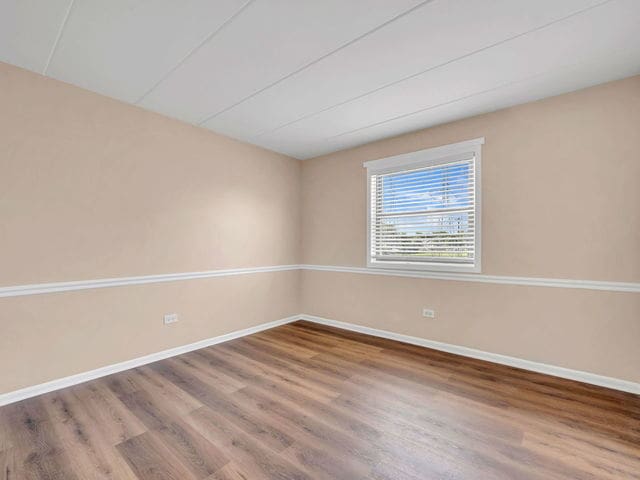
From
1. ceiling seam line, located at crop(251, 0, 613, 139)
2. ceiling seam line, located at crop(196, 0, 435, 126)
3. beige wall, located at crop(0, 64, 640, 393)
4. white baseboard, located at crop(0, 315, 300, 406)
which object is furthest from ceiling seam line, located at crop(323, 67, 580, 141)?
white baseboard, located at crop(0, 315, 300, 406)

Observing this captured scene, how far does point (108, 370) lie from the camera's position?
279 cm

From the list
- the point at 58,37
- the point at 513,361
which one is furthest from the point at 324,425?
the point at 58,37

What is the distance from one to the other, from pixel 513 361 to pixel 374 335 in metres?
1.58

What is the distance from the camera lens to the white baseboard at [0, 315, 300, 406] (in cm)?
232

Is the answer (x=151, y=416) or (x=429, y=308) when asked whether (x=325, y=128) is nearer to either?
(x=429, y=308)

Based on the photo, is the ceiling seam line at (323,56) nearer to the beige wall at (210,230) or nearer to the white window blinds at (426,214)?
the beige wall at (210,230)

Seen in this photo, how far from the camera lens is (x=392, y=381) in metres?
2.68

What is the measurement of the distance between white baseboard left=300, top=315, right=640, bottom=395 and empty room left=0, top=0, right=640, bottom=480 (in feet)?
0.06

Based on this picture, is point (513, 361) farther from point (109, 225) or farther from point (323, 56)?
point (109, 225)

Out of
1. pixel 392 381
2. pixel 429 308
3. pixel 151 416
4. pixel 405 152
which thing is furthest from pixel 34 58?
pixel 429 308

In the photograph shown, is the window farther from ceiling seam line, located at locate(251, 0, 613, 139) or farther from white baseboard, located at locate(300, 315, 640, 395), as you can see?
ceiling seam line, located at locate(251, 0, 613, 139)

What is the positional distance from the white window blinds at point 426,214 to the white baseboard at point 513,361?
90cm

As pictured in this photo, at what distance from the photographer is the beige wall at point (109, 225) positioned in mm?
2344

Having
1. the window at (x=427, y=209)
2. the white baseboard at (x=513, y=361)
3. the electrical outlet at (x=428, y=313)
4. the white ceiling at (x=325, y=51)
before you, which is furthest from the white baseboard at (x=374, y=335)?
the white ceiling at (x=325, y=51)
